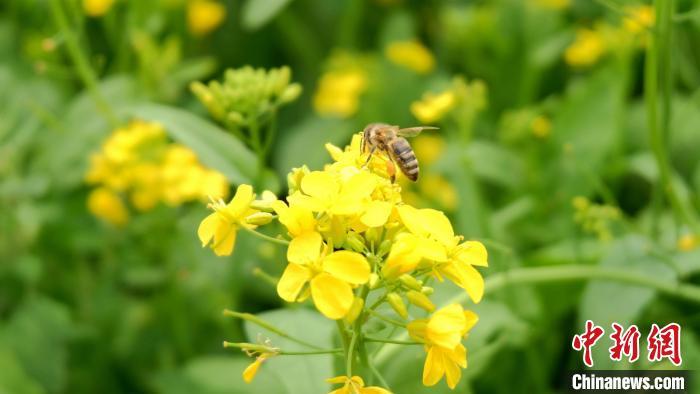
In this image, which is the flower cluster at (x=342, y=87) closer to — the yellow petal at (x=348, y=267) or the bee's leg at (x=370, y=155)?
the bee's leg at (x=370, y=155)

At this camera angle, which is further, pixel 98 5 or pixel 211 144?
pixel 98 5

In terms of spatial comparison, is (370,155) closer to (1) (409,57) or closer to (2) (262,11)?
(2) (262,11)

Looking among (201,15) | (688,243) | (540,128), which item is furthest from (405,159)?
(201,15)

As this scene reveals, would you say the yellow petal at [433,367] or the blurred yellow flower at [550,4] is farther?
the blurred yellow flower at [550,4]

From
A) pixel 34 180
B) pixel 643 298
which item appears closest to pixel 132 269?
pixel 34 180

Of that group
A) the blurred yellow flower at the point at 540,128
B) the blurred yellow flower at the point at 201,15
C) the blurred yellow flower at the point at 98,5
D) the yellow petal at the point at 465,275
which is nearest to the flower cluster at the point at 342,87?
the blurred yellow flower at the point at 201,15

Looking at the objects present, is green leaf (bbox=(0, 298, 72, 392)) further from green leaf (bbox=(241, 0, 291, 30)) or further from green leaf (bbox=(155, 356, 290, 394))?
green leaf (bbox=(241, 0, 291, 30))
